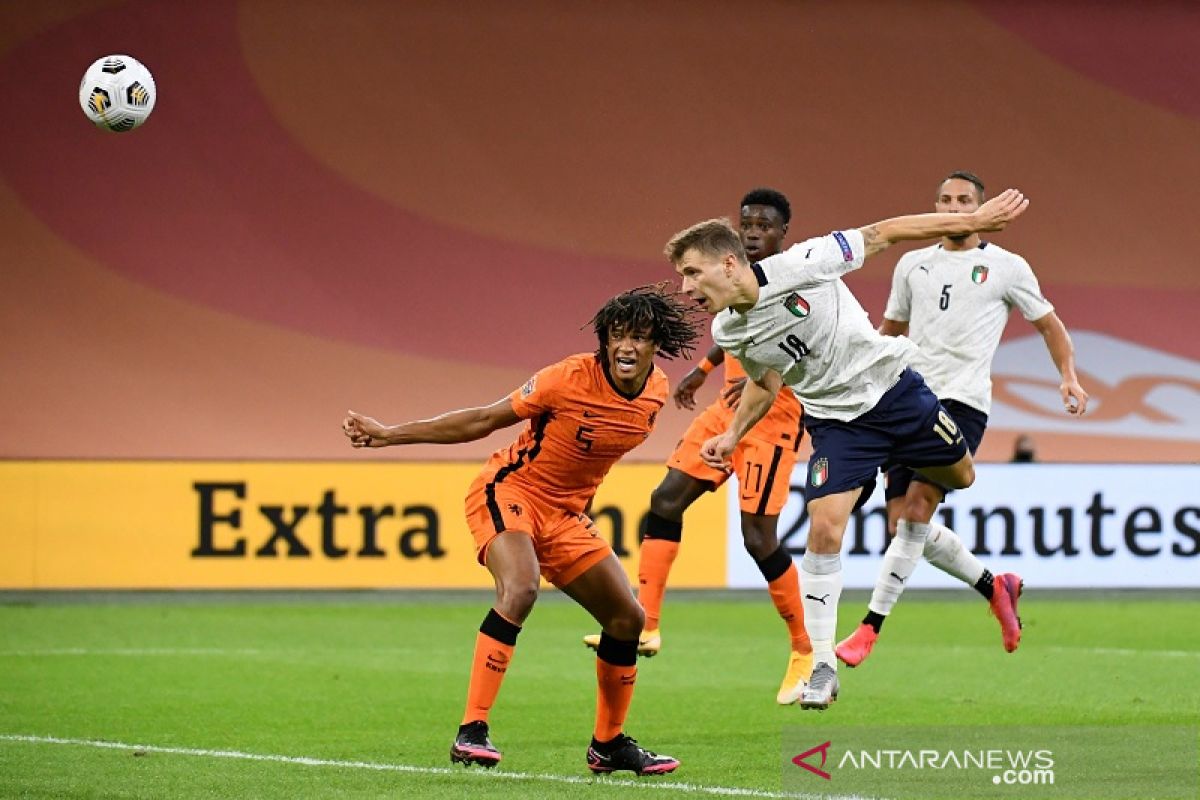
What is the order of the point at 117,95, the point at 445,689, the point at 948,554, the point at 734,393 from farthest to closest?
the point at 117,95 → the point at 445,689 → the point at 948,554 → the point at 734,393

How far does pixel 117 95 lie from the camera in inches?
453

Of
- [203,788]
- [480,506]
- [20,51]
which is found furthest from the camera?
[20,51]

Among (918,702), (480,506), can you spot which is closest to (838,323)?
(480,506)

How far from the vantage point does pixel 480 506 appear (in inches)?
324

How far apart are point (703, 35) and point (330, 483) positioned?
693 centimetres

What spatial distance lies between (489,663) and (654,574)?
94.7 inches

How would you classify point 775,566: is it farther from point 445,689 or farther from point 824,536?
point 445,689

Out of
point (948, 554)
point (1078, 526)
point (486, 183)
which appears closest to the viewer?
point (948, 554)

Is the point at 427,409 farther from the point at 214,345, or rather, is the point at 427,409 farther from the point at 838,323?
the point at 838,323

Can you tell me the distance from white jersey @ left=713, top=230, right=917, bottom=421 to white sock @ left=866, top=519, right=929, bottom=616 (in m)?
1.41

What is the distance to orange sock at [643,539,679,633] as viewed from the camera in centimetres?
1012

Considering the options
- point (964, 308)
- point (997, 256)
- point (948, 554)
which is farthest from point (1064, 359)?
point (948, 554)

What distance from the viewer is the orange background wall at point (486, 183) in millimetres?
19922

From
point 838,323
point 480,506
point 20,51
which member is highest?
point 20,51
